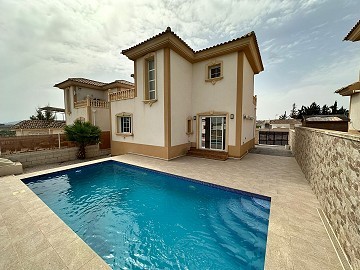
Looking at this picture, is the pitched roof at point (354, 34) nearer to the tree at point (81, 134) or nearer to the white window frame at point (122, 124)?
the white window frame at point (122, 124)

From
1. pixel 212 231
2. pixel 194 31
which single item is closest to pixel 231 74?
pixel 194 31

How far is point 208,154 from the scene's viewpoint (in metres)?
9.90

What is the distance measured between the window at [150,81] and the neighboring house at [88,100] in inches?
312

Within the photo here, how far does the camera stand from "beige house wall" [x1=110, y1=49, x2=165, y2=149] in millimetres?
9328

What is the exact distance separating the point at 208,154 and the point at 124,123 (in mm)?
7331

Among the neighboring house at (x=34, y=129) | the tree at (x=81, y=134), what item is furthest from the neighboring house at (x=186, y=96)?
the neighboring house at (x=34, y=129)

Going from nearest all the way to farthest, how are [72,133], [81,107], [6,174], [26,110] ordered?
[6,174] → [72,133] → [81,107] → [26,110]

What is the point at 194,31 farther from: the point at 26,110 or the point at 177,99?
the point at 26,110

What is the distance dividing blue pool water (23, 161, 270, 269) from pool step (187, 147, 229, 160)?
3.80 m

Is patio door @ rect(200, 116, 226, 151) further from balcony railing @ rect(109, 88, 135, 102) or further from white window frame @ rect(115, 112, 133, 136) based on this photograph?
balcony railing @ rect(109, 88, 135, 102)

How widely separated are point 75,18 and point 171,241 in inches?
432

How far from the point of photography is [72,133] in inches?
435

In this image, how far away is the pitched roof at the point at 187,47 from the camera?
8.30 metres

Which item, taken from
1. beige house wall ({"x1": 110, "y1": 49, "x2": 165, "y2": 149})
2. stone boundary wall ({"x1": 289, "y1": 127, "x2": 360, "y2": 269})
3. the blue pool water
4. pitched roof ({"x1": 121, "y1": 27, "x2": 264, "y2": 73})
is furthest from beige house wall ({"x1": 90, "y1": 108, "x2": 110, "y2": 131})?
stone boundary wall ({"x1": 289, "y1": 127, "x2": 360, "y2": 269})
